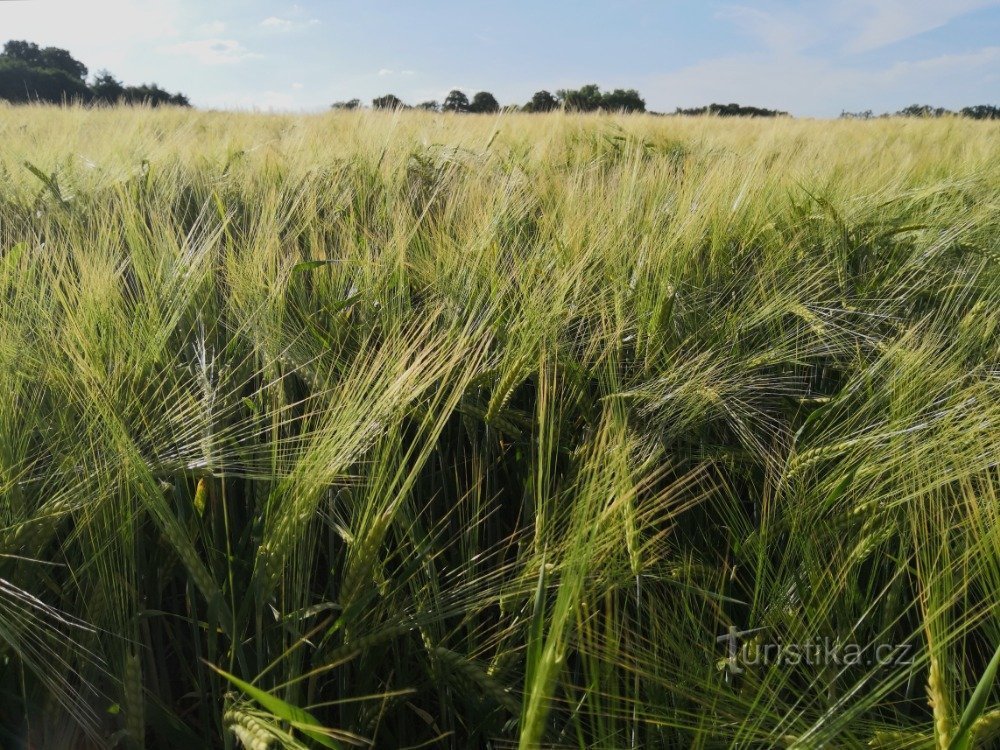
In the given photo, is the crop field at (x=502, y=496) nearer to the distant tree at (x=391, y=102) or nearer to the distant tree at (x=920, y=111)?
the distant tree at (x=391, y=102)

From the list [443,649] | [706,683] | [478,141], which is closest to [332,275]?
[443,649]

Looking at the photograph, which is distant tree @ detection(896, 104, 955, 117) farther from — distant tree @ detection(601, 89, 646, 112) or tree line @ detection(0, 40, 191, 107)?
tree line @ detection(0, 40, 191, 107)

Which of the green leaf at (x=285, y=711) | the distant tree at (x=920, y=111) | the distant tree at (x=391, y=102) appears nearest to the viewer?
the green leaf at (x=285, y=711)

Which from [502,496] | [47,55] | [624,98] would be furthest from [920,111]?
[47,55]

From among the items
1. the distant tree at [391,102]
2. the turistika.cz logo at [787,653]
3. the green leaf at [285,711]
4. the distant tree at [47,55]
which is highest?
the distant tree at [47,55]

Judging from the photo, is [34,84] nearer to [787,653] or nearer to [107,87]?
[107,87]

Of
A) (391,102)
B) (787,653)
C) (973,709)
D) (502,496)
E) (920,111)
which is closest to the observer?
(973,709)

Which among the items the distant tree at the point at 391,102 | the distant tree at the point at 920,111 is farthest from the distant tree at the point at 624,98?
the distant tree at the point at 391,102

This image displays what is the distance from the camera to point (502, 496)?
3.57ft

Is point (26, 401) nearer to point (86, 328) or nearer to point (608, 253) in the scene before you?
point (86, 328)

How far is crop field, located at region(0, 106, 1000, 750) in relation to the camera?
643 mm

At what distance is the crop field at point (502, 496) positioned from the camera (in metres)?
0.64

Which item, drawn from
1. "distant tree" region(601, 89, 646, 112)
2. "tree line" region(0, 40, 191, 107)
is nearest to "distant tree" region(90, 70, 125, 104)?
"tree line" region(0, 40, 191, 107)

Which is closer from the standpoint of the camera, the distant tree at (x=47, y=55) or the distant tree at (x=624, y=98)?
the distant tree at (x=624, y=98)
